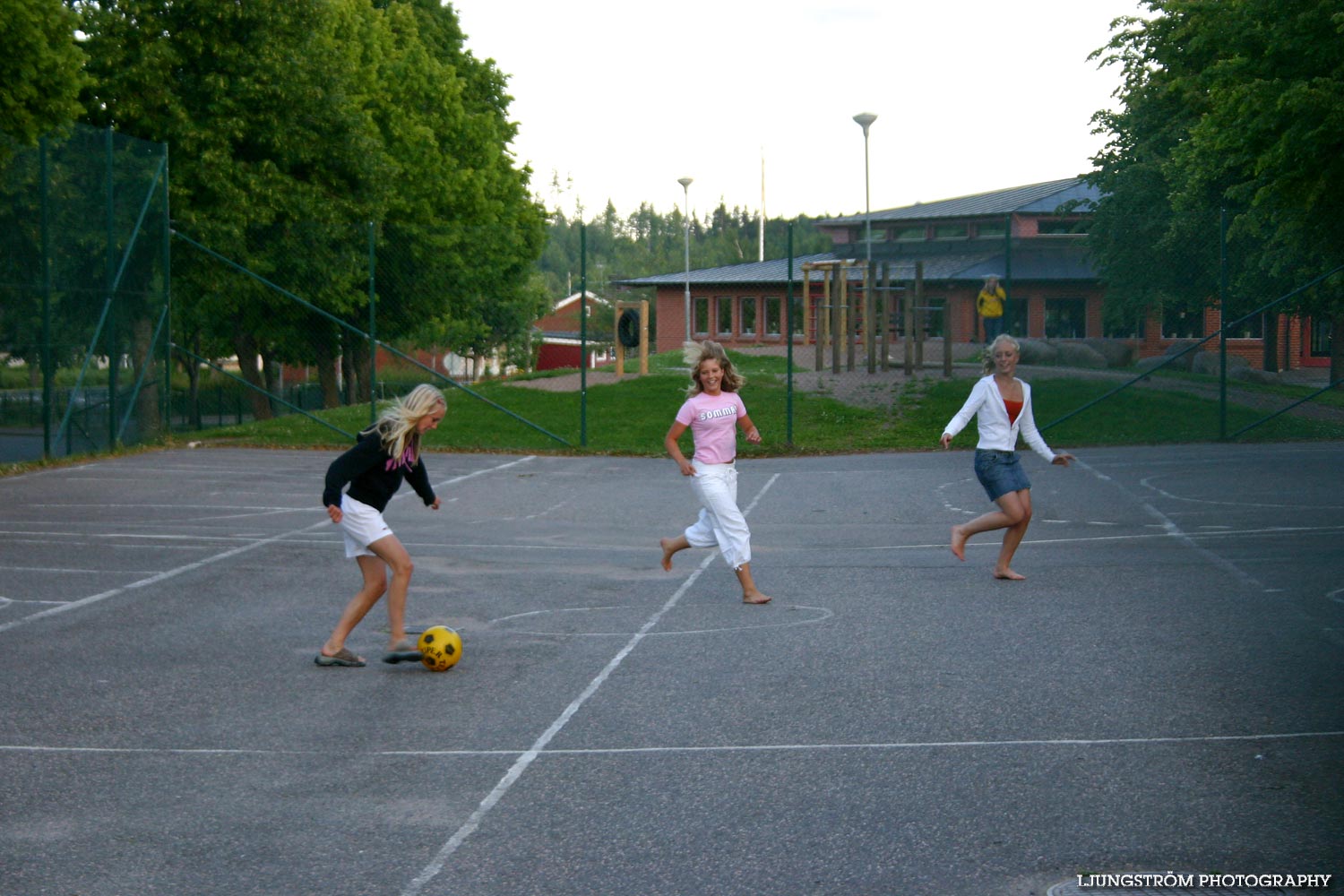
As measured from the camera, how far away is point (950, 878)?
5141 millimetres

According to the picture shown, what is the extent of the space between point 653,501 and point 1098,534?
533 cm

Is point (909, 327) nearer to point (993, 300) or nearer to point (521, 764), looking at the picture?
point (993, 300)

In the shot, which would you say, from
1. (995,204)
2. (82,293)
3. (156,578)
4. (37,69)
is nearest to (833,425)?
(82,293)

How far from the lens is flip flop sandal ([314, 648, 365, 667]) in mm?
8555

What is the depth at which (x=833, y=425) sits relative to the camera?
2497 centimetres

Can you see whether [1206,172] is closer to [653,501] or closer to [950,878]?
[653,501]

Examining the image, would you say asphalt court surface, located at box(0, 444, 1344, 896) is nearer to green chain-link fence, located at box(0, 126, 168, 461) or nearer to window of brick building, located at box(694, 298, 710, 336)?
green chain-link fence, located at box(0, 126, 168, 461)

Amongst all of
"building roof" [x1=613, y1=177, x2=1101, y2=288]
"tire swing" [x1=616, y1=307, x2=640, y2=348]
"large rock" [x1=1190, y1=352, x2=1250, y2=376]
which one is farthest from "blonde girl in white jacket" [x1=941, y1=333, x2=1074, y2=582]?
"tire swing" [x1=616, y1=307, x2=640, y2=348]

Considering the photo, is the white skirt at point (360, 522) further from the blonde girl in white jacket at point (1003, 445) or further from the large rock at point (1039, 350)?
the large rock at point (1039, 350)

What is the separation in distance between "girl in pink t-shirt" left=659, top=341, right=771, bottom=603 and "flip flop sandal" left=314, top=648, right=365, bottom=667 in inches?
118

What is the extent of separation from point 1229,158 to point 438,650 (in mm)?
17031

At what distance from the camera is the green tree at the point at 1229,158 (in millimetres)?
19109

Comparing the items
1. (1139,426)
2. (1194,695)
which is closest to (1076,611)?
(1194,695)

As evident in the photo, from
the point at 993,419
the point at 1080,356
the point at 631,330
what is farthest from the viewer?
the point at 631,330
